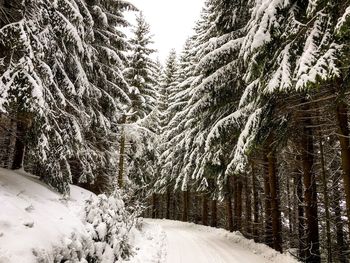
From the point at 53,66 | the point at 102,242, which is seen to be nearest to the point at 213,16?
the point at 53,66

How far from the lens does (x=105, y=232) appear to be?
320 inches

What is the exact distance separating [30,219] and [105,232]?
8.49 feet

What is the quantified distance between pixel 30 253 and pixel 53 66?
256 inches

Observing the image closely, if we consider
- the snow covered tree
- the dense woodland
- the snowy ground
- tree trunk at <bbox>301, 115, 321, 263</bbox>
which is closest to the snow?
the snowy ground

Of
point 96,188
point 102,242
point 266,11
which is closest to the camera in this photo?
point 266,11

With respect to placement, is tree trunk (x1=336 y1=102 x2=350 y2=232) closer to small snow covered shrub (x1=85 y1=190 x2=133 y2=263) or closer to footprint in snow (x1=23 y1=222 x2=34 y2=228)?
small snow covered shrub (x1=85 y1=190 x2=133 y2=263)

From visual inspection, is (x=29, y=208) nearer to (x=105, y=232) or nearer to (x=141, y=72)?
(x=105, y=232)

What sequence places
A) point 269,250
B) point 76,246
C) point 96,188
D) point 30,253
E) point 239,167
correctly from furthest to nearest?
point 96,188
point 269,250
point 239,167
point 76,246
point 30,253

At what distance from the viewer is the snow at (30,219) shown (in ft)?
16.4

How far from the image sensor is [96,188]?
59.1 ft

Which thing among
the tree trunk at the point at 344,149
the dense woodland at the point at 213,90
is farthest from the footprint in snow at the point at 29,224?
Result: the tree trunk at the point at 344,149

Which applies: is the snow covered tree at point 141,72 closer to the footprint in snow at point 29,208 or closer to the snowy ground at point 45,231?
the snowy ground at point 45,231

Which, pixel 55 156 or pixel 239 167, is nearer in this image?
pixel 55 156

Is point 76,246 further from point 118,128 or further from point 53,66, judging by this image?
point 118,128
